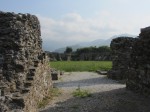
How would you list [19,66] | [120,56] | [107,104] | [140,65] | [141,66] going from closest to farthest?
[19,66] → [107,104] → [141,66] → [140,65] → [120,56]

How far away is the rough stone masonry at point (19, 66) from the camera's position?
9.20 m

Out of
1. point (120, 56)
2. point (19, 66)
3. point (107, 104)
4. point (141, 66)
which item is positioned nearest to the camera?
point (19, 66)

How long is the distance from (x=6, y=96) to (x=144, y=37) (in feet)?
23.0

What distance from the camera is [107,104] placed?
1242 cm

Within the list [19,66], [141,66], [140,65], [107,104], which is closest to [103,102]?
[107,104]

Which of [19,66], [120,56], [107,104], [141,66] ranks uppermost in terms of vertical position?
[120,56]

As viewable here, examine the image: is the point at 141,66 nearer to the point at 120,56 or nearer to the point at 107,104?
the point at 107,104

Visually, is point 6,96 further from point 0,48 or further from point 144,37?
point 144,37

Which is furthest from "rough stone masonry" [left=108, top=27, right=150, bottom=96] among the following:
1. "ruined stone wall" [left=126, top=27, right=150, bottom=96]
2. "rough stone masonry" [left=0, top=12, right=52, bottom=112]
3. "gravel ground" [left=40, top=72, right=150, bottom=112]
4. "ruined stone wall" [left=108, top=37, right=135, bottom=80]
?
"ruined stone wall" [left=108, top=37, right=135, bottom=80]

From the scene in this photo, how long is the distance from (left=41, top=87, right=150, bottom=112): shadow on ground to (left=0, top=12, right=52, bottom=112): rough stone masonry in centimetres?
99

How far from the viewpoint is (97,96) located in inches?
557

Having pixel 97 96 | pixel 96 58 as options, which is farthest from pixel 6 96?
pixel 96 58

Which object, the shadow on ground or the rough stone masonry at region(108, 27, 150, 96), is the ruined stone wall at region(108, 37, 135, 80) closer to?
the rough stone masonry at region(108, 27, 150, 96)

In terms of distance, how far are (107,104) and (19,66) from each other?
10.8ft
